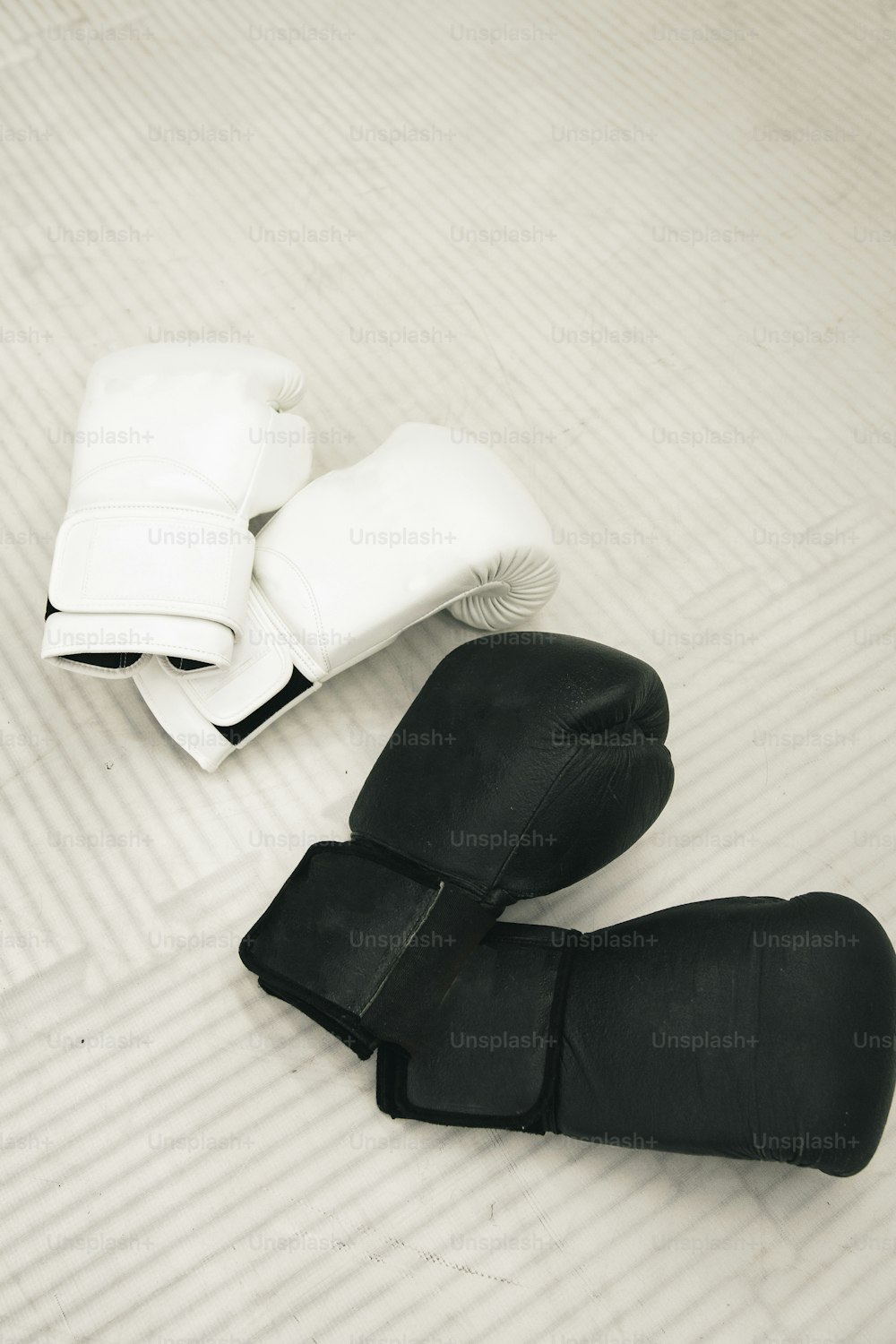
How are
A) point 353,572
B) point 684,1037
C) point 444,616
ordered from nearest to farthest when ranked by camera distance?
point 684,1037 < point 353,572 < point 444,616

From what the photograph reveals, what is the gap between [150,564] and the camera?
1.24 meters

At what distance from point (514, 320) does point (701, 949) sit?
102 cm

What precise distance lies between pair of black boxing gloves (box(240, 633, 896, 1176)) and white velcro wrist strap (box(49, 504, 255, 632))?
0.28 m

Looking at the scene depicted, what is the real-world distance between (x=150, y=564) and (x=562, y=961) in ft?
2.18

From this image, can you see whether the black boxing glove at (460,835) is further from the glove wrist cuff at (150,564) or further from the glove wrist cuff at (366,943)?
the glove wrist cuff at (150,564)

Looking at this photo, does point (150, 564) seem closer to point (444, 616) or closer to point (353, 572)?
point (353, 572)

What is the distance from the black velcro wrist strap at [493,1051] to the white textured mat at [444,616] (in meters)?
0.08

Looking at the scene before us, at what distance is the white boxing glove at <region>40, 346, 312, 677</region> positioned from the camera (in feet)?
4.04

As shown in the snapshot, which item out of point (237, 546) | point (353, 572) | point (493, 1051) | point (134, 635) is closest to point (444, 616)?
point (353, 572)

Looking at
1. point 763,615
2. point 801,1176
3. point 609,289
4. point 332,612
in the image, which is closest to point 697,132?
point 609,289

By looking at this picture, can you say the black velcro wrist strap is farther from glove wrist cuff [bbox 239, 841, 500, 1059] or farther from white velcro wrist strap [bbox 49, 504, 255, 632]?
white velcro wrist strap [bbox 49, 504, 255, 632]

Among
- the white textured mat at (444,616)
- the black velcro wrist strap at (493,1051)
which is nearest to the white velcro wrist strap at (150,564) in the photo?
the white textured mat at (444,616)


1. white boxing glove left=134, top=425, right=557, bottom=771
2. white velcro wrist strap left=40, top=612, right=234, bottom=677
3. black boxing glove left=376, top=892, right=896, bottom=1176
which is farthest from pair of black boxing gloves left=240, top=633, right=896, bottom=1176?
white velcro wrist strap left=40, top=612, right=234, bottom=677

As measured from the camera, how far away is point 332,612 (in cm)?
131
